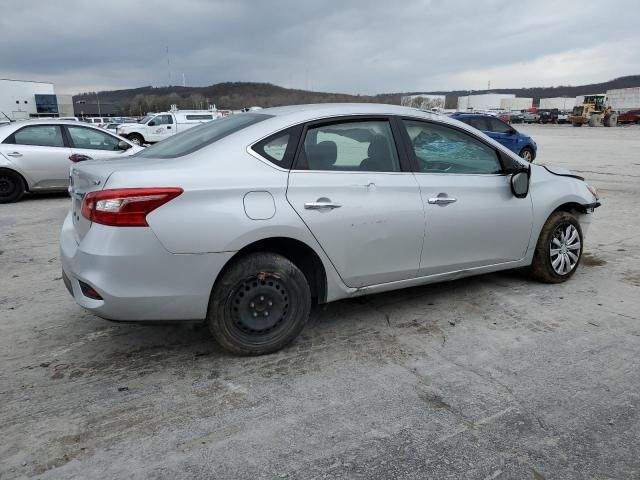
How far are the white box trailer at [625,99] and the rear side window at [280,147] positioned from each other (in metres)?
70.8

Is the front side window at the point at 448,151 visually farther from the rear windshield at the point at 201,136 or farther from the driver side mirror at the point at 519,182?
the rear windshield at the point at 201,136

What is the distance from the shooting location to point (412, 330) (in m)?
3.85

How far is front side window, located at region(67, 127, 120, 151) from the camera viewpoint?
9.99 m

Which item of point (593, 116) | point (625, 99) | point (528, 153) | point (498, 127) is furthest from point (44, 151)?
point (625, 99)

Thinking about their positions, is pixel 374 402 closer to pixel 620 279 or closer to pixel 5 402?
pixel 5 402

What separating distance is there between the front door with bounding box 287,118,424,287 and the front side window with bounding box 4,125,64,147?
26.5 feet

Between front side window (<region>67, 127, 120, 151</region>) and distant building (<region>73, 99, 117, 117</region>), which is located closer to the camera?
front side window (<region>67, 127, 120, 151</region>)

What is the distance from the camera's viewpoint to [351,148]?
3.66 metres

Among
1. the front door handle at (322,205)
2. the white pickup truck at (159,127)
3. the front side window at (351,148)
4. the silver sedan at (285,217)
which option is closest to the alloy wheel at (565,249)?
the silver sedan at (285,217)

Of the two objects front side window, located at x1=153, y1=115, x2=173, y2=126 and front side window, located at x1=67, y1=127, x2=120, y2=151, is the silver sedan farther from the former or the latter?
front side window, located at x1=153, y1=115, x2=173, y2=126

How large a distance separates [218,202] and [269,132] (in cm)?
66

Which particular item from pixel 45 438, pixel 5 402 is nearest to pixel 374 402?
pixel 45 438

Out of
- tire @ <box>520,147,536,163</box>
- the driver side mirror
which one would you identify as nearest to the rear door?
the driver side mirror

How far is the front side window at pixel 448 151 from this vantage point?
155 inches
